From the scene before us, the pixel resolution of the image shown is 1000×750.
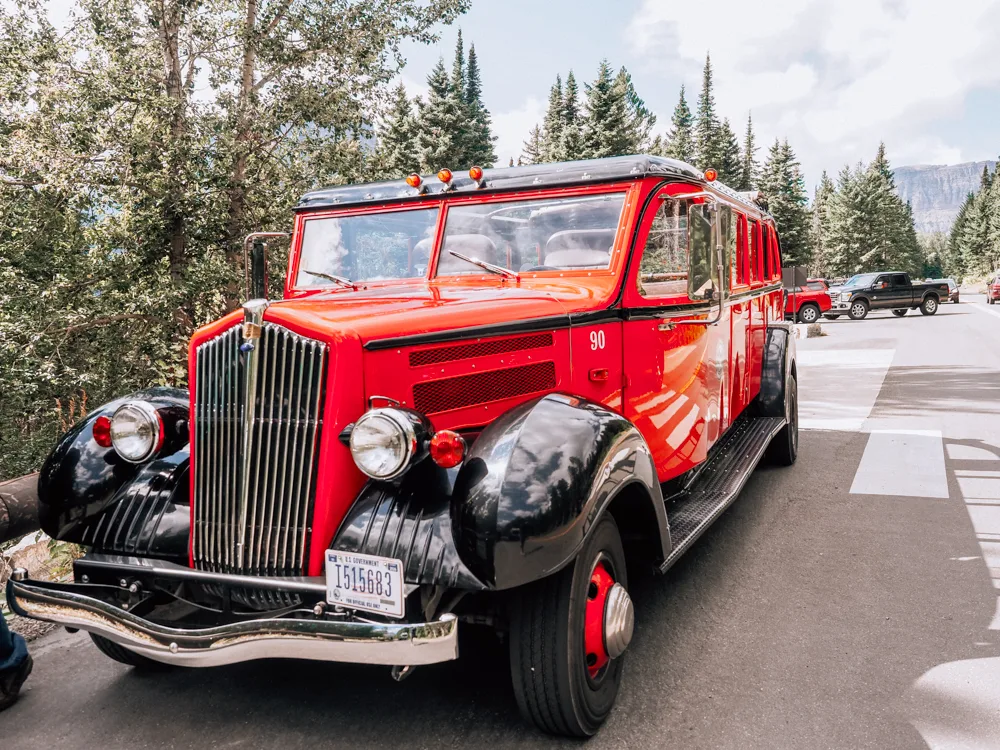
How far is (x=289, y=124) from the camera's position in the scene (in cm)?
1181

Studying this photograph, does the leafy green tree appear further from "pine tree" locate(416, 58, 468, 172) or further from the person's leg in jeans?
"pine tree" locate(416, 58, 468, 172)

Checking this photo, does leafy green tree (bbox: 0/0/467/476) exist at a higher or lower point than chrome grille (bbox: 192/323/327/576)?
higher

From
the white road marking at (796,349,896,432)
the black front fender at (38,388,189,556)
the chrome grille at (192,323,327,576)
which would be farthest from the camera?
the white road marking at (796,349,896,432)

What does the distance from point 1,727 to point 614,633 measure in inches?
92.4

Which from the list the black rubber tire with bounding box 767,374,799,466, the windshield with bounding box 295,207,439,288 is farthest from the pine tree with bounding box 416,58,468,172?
the windshield with bounding box 295,207,439,288

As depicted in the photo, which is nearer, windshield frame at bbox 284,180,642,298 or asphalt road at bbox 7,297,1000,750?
asphalt road at bbox 7,297,1000,750

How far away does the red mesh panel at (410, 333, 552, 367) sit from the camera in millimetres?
2877

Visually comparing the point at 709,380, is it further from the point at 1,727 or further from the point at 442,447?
the point at 1,727

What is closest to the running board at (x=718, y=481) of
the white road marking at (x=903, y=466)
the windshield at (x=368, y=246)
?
the white road marking at (x=903, y=466)

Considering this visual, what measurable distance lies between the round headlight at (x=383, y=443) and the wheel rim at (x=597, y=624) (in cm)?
80

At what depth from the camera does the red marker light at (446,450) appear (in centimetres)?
254

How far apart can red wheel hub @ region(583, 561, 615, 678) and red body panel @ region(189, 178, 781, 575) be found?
2.48 feet

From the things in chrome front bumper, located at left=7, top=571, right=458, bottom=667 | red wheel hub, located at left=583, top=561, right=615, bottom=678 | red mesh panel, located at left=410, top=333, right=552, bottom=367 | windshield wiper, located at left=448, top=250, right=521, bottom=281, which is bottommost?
red wheel hub, located at left=583, top=561, right=615, bottom=678

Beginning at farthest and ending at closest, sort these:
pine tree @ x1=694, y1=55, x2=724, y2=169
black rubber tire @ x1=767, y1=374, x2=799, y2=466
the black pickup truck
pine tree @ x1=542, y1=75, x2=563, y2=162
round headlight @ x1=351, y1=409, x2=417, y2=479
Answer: pine tree @ x1=542, y1=75, x2=563, y2=162, pine tree @ x1=694, y1=55, x2=724, y2=169, the black pickup truck, black rubber tire @ x1=767, y1=374, x2=799, y2=466, round headlight @ x1=351, y1=409, x2=417, y2=479
